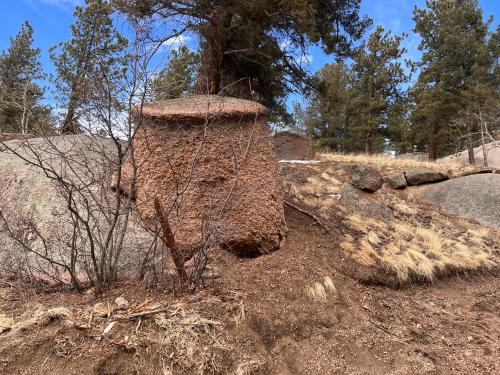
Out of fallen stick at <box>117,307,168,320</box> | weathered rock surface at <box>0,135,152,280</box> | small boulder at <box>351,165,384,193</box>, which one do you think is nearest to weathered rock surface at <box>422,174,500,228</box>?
small boulder at <box>351,165,384,193</box>

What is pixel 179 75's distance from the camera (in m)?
6.75

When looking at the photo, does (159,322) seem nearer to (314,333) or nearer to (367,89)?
(314,333)

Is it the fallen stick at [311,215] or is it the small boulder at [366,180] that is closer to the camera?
the fallen stick at [311,215]

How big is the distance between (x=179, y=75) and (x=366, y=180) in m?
5.04

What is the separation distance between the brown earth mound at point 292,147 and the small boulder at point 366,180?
92.0 inches

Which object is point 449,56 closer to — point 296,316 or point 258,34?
point 258,34

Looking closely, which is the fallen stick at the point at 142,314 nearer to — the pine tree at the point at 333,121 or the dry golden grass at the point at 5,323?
the dry golden grass at the point at 5,323

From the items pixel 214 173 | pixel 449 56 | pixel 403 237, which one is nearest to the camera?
pixel 214 173

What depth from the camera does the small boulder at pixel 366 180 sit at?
967cm

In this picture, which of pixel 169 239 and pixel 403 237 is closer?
pixel 169 239

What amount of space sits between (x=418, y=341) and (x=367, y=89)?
57.9 ft

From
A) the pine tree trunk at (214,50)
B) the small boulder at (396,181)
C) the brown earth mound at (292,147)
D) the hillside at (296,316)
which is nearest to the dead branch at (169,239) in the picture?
the hillside at (296,316)

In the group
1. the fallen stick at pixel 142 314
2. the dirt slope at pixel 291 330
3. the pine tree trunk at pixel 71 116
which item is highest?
the pine tree trunk at pixel 71 116

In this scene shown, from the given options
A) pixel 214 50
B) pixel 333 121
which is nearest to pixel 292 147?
pixel 214 50
